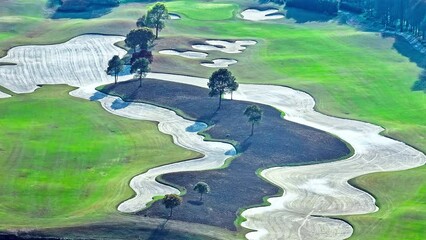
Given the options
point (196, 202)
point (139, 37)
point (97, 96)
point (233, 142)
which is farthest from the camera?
point (139, 37)

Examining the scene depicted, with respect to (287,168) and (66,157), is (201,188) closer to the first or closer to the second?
(287,168)

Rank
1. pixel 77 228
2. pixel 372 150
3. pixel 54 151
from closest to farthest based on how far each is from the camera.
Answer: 1. pixel 77 228
2. pixel 54 151
3. pixel 372 150

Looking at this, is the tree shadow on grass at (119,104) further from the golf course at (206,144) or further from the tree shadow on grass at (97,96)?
the tree shadow on grass at (97,96)

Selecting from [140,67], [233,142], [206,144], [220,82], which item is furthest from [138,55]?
[233,142]

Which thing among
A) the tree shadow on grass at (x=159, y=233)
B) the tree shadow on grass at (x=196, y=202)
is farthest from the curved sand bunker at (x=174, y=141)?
the tree shadow on grass at (x=159, y=233)

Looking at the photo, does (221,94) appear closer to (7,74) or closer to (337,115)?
(337,115)

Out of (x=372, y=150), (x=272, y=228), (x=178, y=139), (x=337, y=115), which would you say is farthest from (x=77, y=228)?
(x=337, y=115)

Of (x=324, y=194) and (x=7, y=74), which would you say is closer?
(x=324, y=194)

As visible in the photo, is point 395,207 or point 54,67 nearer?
point 395,207
